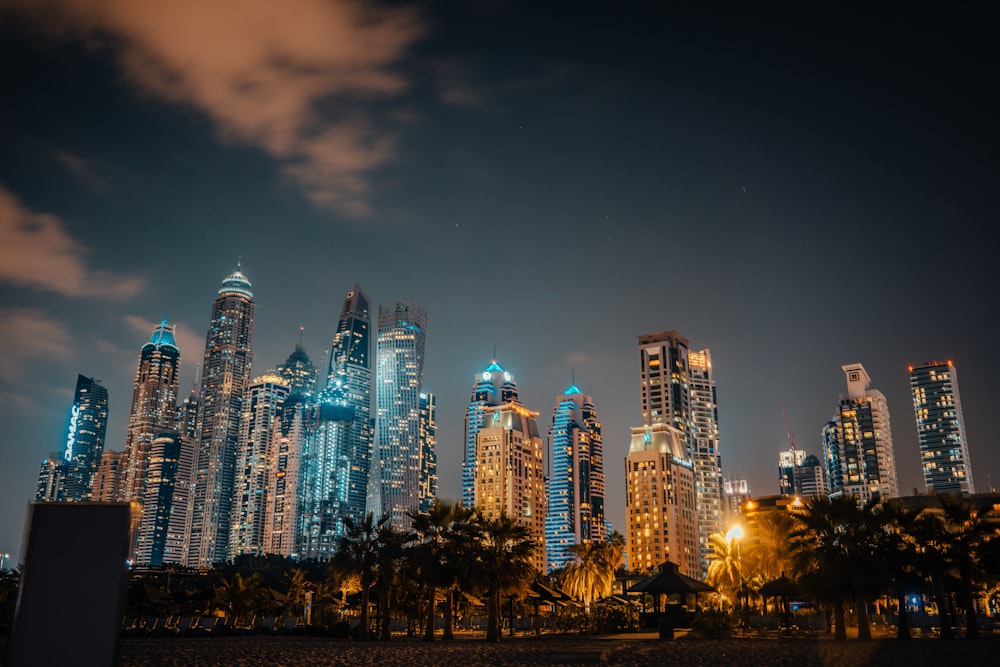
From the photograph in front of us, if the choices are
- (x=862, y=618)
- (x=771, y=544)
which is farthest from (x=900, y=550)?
(x=771, y=544)

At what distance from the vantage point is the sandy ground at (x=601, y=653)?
80.4 ft

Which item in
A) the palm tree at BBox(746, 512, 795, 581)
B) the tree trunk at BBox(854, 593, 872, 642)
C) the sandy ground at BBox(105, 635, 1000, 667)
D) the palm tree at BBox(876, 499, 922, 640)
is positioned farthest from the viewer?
the palm tree at BBox(746, 512, 795, 581)

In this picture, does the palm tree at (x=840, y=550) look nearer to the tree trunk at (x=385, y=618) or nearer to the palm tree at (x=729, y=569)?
the tree trunk at (x=385, y=618)

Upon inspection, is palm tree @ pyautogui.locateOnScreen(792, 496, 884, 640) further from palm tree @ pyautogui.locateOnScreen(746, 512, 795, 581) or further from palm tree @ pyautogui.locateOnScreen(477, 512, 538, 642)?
palm tree @ pyautogui.locateOnScreen(746, 512, 795, 581)

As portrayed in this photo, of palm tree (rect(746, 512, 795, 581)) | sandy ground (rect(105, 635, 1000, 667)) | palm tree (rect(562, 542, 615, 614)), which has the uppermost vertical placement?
palm tree (rect(746, 512, 795, 581))

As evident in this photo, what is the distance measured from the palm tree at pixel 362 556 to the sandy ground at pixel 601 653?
18.2 ft

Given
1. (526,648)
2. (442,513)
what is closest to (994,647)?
(526,648)

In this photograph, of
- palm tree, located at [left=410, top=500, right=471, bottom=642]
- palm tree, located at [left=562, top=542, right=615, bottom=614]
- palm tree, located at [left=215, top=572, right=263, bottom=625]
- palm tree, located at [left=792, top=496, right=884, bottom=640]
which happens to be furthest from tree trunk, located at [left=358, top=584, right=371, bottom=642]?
palm tree, located at [left=792, top=496, right=884, bottom=640]

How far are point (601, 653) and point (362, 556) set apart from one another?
16.4 metres

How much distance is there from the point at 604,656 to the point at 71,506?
2072cm

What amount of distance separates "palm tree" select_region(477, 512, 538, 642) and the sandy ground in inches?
135

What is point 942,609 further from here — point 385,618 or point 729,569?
point 385,618

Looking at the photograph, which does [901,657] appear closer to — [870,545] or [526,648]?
[870,545]

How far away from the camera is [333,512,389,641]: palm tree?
40438mm
